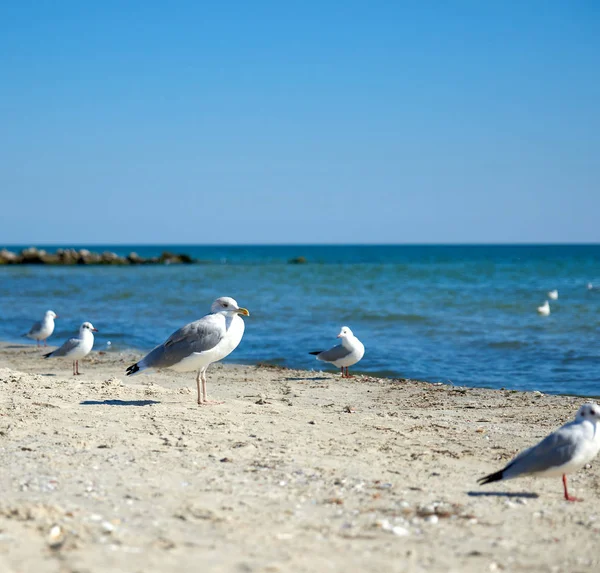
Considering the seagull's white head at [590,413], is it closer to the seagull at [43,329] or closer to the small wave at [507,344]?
the small wave at [507,344]

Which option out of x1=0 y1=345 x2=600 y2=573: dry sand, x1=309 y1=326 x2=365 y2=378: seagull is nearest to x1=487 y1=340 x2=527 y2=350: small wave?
x1=309 y1=326 x2=365 y2=378: seagull

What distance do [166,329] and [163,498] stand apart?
1397cm

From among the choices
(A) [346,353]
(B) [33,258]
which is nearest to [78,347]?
(A) [346,353]

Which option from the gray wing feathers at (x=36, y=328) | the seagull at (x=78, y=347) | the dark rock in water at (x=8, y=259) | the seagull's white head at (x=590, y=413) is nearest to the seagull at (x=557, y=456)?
the seagull's white head at (x=590, y=413)

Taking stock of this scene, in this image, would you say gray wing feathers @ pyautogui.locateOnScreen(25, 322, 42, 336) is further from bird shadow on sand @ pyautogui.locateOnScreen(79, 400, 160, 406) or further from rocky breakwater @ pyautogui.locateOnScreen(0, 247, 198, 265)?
rocky breakwater @ pyautogui.locateOnScreen(0, 247, 198, 265)

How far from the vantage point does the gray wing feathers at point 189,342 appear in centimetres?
899

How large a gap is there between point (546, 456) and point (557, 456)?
0.08 meters

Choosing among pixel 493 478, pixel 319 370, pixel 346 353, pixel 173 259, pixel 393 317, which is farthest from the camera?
pixel 173 259

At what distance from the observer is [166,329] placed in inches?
748

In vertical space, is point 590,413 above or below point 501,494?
above

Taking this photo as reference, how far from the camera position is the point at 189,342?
9.01m

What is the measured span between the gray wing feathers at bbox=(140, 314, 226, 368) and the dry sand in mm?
522

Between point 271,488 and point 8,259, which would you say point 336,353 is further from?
point 8,259

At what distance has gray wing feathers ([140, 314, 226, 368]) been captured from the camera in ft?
29.5
